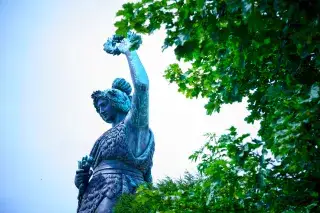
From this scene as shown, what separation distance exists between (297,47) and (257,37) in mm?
353

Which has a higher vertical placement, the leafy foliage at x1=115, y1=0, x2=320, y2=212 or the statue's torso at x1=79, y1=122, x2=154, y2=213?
the statue's torso at x1=79, y1=122, x2=154, y2=213

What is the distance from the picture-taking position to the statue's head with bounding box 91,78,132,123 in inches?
430

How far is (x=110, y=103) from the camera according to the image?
431 inches

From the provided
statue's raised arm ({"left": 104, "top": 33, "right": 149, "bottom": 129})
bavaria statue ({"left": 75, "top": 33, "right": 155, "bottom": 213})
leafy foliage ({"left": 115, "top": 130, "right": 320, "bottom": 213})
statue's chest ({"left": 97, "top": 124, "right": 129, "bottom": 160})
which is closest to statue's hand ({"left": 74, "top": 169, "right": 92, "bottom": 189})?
bavaria statue ({"left": 75, "top": 33, "right": 155, "bottom": 213})

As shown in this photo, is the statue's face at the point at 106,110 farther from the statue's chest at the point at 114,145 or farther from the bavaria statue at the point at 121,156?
the statue's chest at the point at 114,145

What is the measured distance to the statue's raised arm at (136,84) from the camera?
9.86m

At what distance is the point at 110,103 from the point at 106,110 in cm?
25

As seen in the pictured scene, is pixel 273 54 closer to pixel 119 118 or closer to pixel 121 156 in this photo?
pixel 121 156

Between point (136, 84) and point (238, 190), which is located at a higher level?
point (136, 84)

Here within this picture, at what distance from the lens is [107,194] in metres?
8.80

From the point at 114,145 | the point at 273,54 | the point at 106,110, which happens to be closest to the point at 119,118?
the point at 106,110

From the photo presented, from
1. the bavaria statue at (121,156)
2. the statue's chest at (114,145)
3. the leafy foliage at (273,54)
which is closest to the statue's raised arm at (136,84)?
the bavaria statue at (121,156)

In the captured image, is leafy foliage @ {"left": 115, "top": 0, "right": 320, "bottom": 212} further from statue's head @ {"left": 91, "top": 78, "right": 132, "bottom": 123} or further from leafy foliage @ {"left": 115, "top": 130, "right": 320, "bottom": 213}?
statue's head @ {"left": 91, "top": 78, "right": 132, "bottom": 123}

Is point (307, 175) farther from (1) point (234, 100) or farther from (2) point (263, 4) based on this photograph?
(2) point (263, 4)
